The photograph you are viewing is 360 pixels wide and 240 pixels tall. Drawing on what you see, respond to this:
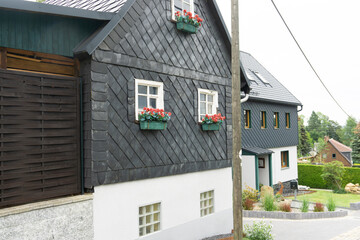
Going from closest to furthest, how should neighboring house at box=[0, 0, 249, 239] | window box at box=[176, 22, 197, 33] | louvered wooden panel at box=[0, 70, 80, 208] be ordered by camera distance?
1. louvered wooden panel at box=[0, 70, 80, 208]
2. neighboring house at box=[0, 0, 249, 239]
3. window box at box=[176, 22, 197, 33]

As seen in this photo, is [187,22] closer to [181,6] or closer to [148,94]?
[181,6]

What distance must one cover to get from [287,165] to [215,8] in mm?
16304

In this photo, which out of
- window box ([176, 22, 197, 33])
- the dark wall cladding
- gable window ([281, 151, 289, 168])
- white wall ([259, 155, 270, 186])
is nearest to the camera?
window box ([176, 22, 197, 33])

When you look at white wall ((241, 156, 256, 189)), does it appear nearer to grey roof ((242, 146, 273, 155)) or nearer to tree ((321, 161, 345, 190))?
grey roof ((242, 146, 273, 155))

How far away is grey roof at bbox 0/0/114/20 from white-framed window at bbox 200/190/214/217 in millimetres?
6455

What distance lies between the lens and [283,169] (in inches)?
964

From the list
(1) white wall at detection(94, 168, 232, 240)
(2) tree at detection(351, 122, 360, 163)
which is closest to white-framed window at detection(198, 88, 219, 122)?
(1) white wall at detection(94, 168, 232, 240)

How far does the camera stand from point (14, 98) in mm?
7109

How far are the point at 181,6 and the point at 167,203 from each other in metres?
5.86

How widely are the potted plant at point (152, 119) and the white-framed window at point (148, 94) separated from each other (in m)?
0.20

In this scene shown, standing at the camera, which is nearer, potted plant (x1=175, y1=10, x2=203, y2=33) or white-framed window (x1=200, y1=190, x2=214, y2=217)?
potted plant (x1=175, y1=10, x2=203, y2=33)

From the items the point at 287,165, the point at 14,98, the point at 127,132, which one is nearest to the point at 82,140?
the point at 127,132

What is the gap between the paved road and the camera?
41.2ft

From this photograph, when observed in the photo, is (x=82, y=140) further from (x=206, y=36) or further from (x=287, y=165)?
(x=287, y=165)
